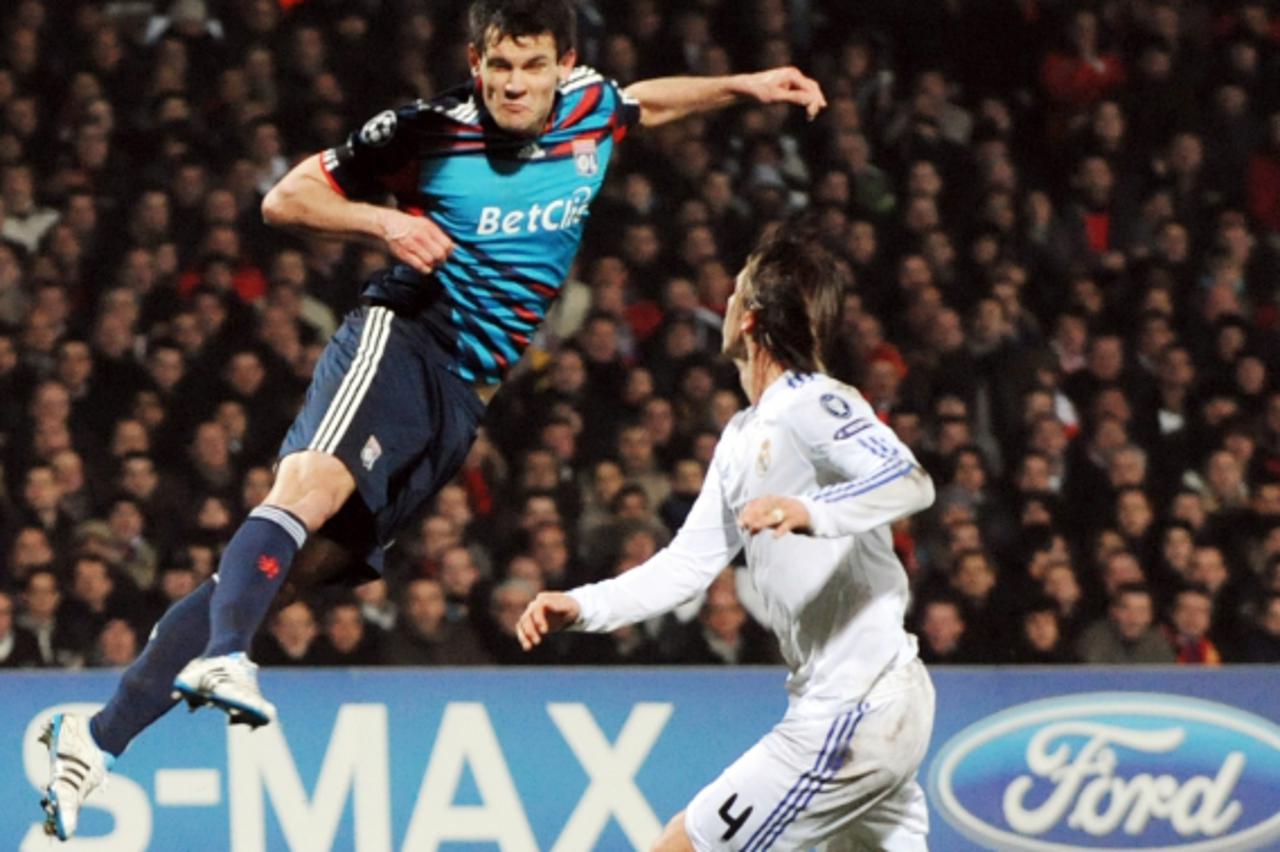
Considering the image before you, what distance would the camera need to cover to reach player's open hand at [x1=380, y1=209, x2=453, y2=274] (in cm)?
508

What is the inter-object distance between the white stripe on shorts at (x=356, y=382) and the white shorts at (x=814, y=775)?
1.22m

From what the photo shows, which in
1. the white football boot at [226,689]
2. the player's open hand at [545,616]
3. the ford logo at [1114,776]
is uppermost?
the white football boot at [226,689]

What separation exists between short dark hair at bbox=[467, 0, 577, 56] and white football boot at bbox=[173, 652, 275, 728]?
5.31 feet

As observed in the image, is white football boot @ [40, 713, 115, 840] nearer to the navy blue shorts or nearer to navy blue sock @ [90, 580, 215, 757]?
navy blue sock @ [90, 580, 215, 757]

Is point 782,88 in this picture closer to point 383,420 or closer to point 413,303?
point 413,303

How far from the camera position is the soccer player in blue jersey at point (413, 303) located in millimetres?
5254

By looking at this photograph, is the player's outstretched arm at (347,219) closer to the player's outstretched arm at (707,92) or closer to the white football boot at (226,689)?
the player's outstretched arm at (707,92)

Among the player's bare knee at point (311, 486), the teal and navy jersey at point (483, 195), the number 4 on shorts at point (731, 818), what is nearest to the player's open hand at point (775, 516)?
the number 4 on shorts at point (731, 818)

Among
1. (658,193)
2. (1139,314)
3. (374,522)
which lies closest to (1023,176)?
(1139,314)

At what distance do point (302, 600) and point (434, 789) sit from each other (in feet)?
3.62

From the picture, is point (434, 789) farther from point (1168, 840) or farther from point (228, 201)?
point (228, 201)

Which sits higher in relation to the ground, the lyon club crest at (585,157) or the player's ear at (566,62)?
the player's ear at (566,62)

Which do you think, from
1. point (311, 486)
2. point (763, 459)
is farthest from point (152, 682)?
point (763, 459)

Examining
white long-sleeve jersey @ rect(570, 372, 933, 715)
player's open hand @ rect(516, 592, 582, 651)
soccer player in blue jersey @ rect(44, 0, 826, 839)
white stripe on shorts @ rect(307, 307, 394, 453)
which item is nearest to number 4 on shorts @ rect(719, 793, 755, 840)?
white long-sleeve jersey @ rect(570, 372, 933, 715)
